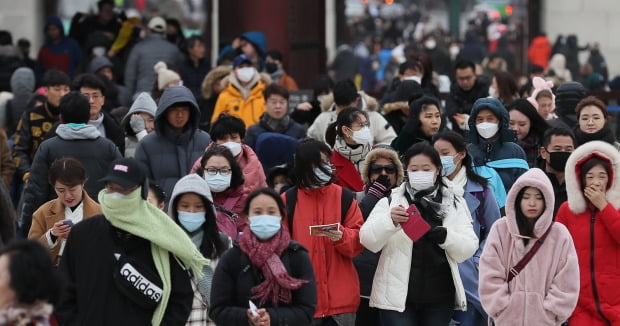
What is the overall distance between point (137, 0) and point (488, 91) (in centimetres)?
3382

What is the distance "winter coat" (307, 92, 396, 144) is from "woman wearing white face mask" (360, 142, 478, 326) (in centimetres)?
273

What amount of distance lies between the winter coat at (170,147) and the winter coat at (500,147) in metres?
2.12

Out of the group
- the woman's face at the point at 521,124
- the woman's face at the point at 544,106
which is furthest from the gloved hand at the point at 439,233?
the woman's face at the point at 544,106

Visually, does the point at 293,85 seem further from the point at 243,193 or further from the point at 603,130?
the point at 243,193

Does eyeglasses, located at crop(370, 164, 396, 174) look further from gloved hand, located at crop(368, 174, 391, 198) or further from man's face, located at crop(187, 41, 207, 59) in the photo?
man's face, located at crop(187, 41, 207, 59)

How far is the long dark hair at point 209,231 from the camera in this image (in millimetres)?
9289

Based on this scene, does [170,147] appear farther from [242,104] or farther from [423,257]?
[242,104]

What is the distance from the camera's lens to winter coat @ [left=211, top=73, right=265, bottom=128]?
15.9 m

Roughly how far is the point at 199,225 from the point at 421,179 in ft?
5.99

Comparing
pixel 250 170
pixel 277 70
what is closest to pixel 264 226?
pixel 250 170

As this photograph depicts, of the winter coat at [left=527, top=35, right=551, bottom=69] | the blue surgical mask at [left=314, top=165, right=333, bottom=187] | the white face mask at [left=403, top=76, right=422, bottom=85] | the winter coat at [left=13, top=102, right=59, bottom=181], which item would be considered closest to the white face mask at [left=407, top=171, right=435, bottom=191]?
the blue surgical mask at [left=314, top=165, right=333, bottom=187]

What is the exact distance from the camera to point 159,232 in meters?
8.42

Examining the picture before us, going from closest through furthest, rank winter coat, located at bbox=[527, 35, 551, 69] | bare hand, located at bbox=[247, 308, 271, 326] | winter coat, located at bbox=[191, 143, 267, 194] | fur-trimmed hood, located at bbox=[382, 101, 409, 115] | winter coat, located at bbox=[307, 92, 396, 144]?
1. bare hand, located at bbox=[247, 308, 271, 326]
2. winter coat, located at bbox=[191, 143, 267, 194]
3. winter coat, located at bbox=[307, 92, 396, 144]
4. fur-trimmed hood, located at bbox=[382, 101, 409, 115]
5. winter coat, located at bbox=[527, 35, 551, 69]

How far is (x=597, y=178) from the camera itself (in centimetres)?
1056
